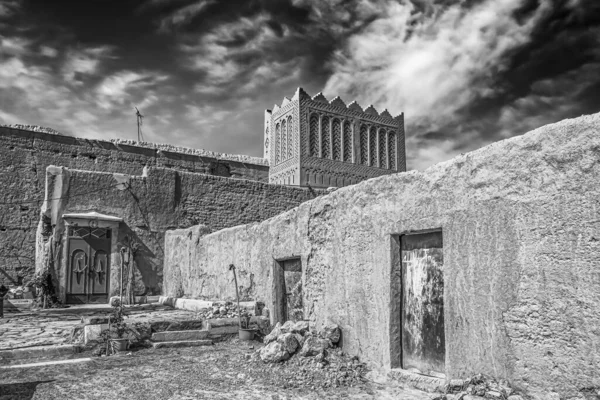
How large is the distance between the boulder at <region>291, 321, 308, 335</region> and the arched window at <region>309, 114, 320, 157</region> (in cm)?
2639

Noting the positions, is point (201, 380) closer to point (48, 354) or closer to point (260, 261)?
point (48, 354)

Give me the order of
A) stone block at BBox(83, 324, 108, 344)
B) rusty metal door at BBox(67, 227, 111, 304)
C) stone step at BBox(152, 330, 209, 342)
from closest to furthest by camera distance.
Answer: stone block at BBox(83, 324, 108, 344) → stone step at BBox(152, 330, 209, 342) → rusty metal door at BBox(67, 227, 111, 304)

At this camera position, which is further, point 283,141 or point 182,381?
point 283,141

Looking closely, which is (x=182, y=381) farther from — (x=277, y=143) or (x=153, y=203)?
(x=277, y=143)

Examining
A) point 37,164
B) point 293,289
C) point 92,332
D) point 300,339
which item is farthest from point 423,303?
point 37,164

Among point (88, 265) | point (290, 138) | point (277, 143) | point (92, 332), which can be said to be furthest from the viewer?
point (277, 143)

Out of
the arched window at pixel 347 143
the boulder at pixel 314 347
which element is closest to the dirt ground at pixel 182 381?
the boulder at pixel 314 347

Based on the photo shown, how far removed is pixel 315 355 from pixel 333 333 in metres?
0.34

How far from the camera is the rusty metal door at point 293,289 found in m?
7.43

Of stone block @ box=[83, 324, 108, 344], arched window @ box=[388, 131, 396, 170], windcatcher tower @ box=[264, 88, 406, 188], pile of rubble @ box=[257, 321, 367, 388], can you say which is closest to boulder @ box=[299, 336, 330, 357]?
pile of rubble @ box=[257, 321, 367, 388]

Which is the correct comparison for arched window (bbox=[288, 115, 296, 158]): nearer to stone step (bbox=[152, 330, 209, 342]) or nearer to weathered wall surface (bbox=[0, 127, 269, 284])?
weathered wall surface (bbox=[0, 127, 269, 284])

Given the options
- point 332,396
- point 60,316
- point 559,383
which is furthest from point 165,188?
point 559,383

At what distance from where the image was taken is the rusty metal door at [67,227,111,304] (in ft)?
42.9

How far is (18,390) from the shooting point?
4965 millimetres
